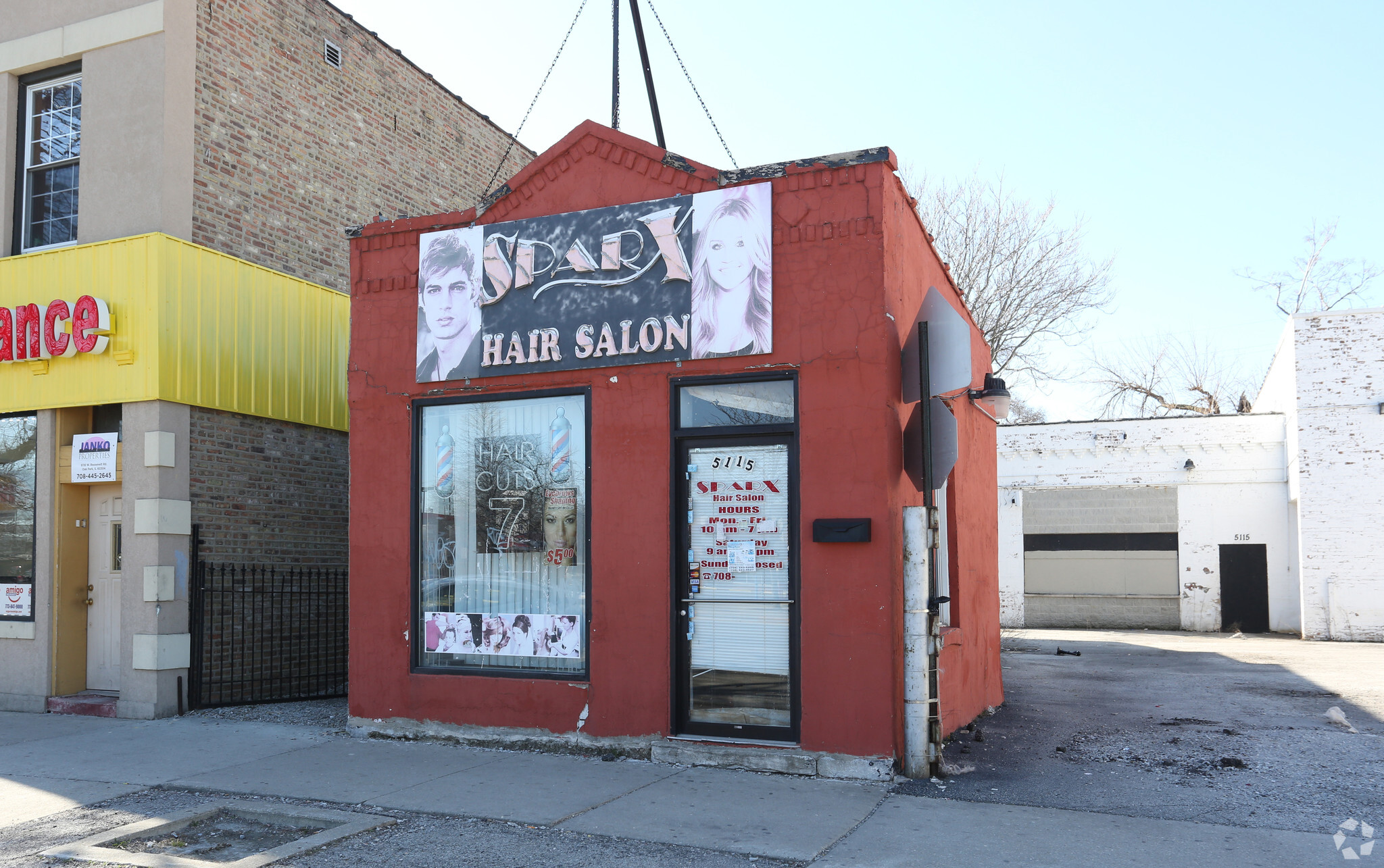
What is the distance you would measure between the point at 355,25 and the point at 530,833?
11.6 metres

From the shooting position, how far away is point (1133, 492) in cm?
2634

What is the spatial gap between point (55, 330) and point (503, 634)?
19.8 feet

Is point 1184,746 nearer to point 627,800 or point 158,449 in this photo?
point 627,800

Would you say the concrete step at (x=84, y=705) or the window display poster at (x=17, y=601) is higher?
the window display poster at (x=17, y=601)

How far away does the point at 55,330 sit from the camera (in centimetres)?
1077

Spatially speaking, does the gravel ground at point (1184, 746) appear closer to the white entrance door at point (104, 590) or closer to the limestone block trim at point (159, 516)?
the limestone block trim at point (159, 516)

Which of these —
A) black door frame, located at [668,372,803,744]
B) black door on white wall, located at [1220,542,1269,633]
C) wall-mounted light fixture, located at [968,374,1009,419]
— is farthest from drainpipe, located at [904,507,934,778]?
black door on white wall, located at [1220,542,1269,633]

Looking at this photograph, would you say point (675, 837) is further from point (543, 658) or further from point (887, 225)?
point (887, 225)

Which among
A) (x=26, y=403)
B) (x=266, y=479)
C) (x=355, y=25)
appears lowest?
(x=266, y=479)

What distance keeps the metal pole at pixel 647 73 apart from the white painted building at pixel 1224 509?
17892 mm

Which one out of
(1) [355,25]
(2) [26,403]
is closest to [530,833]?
(2) [26,403]

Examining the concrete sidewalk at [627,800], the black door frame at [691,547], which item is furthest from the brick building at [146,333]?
the black door frame at [691,547]

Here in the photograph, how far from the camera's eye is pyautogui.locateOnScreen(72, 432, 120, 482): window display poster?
10695mm

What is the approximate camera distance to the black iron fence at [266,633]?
35.4 feet
